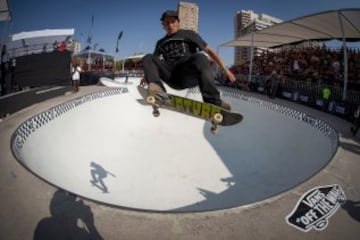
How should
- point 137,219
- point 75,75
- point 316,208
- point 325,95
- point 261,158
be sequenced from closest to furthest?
point 137,219
point 316,208
point 261,158
point 325,95
point 75,75

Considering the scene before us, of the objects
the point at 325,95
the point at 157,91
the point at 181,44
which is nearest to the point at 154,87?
the point at 157,91

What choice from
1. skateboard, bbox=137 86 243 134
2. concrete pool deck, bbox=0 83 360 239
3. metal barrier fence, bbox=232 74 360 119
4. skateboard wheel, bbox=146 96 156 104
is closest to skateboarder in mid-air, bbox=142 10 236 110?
skateboard, bbox=137 86 243 134

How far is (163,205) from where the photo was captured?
242 inches

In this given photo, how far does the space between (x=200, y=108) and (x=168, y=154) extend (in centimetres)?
463

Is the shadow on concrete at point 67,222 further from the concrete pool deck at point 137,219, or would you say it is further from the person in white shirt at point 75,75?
the person in white shirt at point 75,75

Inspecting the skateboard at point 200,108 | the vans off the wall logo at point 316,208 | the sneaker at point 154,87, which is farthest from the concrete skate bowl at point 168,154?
the sneaker at point 154,87

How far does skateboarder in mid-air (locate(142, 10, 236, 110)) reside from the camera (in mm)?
4738

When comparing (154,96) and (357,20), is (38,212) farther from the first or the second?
(357,20)

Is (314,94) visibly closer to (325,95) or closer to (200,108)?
(325,95)

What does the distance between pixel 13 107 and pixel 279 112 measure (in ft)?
36.5

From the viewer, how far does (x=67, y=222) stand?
10.7 ft

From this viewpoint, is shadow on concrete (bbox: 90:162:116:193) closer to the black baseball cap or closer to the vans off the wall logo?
the black baseball cap

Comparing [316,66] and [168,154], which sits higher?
[316,66]

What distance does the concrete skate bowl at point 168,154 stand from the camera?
21.0ft
